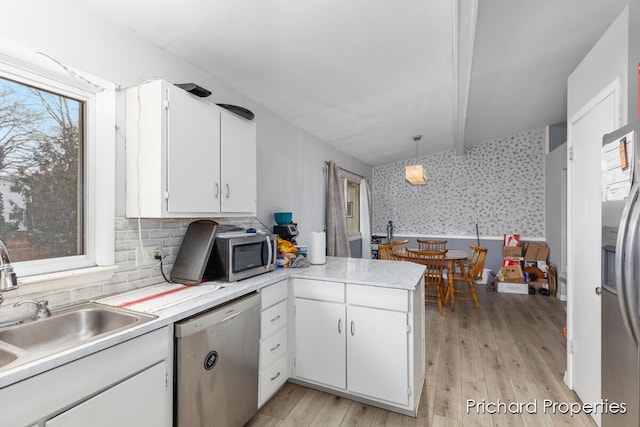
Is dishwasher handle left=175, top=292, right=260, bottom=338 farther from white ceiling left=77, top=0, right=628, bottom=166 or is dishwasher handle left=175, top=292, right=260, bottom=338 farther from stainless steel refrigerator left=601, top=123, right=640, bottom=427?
stainless steel refrigerator left=601, top=123, right=640, bottom=427

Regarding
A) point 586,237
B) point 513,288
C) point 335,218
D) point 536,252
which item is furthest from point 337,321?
point 536,252

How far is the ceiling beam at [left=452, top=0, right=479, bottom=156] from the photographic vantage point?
1.83m

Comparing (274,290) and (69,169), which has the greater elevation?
(69,169)

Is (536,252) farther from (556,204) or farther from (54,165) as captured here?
(54,165)

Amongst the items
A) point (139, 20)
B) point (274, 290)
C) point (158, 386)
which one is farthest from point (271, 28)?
point (158, 386)

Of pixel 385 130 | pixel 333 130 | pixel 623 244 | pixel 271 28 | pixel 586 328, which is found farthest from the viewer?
pixel 385 130

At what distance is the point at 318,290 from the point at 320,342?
1.19ft

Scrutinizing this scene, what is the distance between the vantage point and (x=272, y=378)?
209cm

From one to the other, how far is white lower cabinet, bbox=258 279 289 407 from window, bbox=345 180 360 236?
362cm

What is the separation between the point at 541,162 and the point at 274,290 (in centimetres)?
562

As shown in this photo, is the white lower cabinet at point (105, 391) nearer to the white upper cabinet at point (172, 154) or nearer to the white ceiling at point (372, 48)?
the white upper cabinet at point (172, 154)

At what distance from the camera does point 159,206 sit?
66.5 inches

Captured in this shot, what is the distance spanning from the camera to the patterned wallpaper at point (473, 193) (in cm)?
556

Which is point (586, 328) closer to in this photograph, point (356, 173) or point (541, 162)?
point (356, 173)
